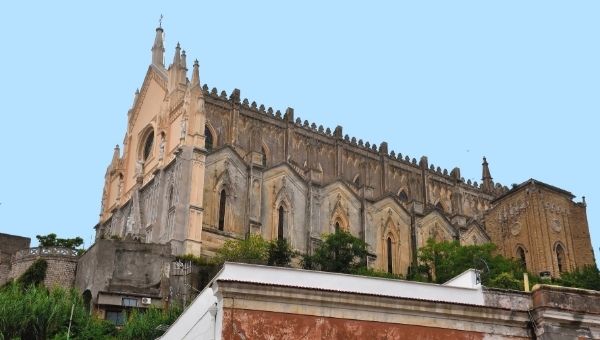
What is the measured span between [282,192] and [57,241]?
1316cm

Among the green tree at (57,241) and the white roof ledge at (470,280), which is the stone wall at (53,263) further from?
the white roof ledge at (470,280)

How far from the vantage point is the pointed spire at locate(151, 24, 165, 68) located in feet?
182

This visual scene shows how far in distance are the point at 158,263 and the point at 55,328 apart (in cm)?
891

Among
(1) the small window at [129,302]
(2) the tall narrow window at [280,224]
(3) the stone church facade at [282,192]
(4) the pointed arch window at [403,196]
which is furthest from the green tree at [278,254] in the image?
(4) the pointed arch window at [403,196]

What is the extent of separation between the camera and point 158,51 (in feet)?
185

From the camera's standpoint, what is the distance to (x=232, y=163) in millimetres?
46969

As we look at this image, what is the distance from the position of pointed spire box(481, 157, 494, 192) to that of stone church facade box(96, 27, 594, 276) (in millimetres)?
3334

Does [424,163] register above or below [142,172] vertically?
above

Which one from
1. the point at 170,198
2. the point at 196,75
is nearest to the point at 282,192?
the point at 170,198

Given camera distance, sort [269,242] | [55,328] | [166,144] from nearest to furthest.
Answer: [55,328] < [269,242] < [166,144]

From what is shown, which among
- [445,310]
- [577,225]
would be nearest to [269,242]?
[577,225]

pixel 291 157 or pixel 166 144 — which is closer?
pixel 166 144

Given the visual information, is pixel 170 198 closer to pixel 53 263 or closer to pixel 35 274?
pixel 53 263

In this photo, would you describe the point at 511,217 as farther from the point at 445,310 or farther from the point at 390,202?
the point at 445,310
